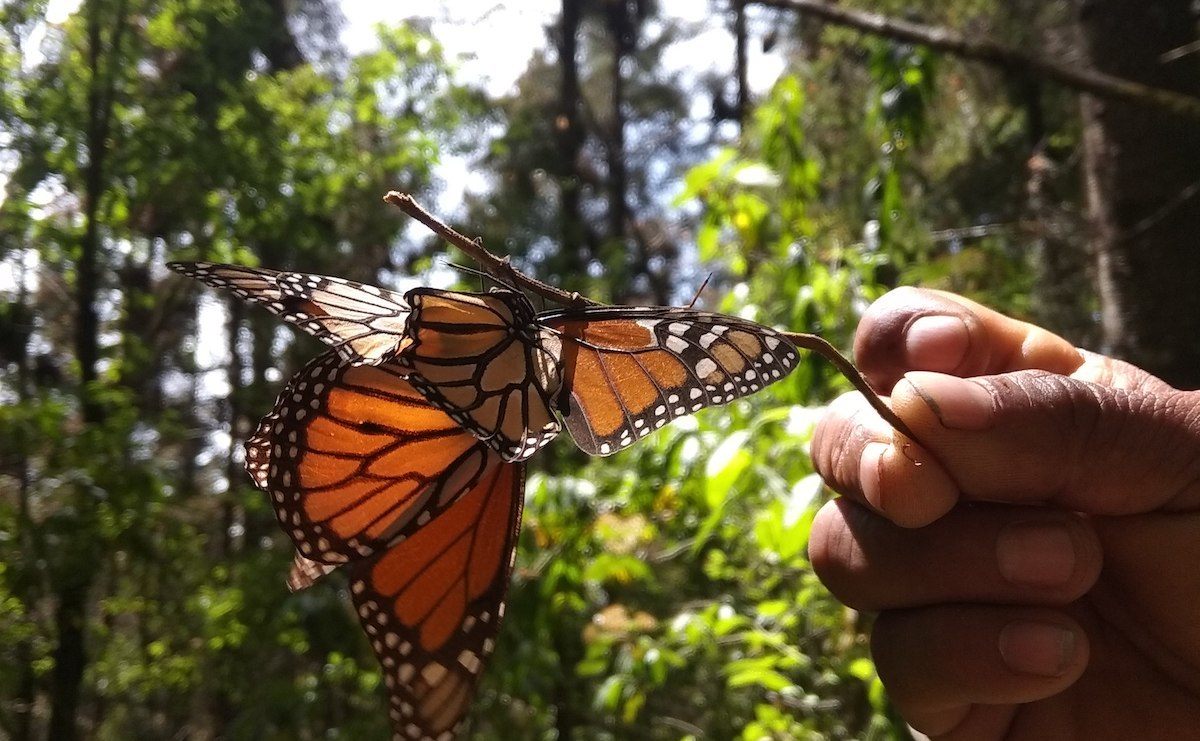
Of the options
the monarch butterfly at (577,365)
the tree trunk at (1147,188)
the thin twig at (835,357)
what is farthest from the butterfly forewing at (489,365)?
the tree trunk at (1147,188)

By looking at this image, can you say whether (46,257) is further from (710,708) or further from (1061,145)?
(1061,145)

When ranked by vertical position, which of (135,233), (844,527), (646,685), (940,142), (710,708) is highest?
(940,142)

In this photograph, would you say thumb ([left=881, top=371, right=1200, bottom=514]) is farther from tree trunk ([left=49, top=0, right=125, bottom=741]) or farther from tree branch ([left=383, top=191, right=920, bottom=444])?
tree trunk ([left=49, top=0, right=125, bottom=741])

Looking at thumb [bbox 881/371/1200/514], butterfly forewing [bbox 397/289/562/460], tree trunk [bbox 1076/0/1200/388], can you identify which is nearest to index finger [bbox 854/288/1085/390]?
thumb [bbox 881/371/1200/514]

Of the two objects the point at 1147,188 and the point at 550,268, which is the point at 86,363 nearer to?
the point at 550,268

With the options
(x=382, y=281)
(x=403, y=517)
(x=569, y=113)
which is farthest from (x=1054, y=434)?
(x=569, y=113)

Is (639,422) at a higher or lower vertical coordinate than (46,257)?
lower

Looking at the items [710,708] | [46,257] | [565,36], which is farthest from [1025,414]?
[565,36]
